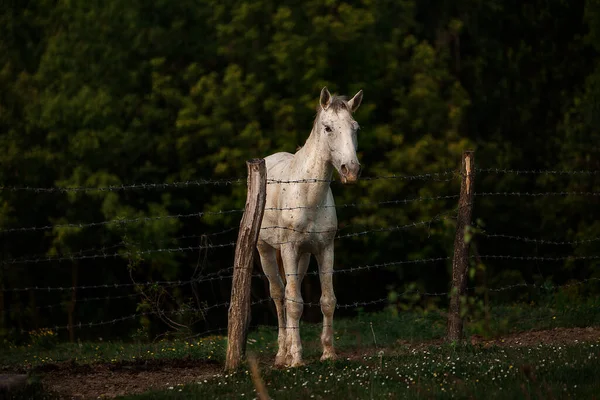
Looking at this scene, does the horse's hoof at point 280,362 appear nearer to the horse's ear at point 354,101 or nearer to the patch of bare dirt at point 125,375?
the patch of bare dirt at point 125,375

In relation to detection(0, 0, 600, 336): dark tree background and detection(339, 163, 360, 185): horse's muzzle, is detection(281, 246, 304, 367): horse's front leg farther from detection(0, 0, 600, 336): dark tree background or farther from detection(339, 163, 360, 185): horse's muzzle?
detection(0, 0, 600, 336): dark tree background

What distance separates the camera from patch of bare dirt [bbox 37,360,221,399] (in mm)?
9250

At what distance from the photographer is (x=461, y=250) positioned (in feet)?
34.8

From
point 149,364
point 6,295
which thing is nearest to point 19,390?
point 149,364

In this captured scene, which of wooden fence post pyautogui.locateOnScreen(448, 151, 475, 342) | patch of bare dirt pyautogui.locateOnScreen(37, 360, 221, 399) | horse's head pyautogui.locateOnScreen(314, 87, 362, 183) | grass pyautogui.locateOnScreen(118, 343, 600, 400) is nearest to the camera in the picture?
grass pyautogui.locateOnScreen(118, 343, 600, 400)

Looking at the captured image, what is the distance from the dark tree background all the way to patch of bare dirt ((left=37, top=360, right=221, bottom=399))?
9.44 metres

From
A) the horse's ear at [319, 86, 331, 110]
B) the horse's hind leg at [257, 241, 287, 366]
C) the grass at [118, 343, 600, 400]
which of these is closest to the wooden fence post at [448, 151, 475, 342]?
the grass at [118, 343, 600, 400]

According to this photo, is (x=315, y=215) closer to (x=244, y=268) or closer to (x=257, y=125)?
(x=244, y=268)

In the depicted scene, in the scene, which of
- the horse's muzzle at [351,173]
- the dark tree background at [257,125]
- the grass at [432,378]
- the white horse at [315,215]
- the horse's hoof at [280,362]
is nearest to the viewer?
the grass at [432,378]

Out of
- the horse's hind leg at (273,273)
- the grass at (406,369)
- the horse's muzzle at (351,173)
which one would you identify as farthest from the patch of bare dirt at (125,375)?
the horse's muzzle at (351,173)

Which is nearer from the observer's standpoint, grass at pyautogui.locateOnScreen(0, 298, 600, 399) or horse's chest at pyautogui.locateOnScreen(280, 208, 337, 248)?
grass at pyautogui.locateOnScreen(0, 298, 600, 399)

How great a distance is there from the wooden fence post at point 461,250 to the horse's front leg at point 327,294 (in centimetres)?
122

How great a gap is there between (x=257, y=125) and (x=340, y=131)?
443 inches

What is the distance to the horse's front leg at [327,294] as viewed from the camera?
34.4 feet
